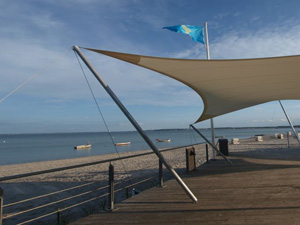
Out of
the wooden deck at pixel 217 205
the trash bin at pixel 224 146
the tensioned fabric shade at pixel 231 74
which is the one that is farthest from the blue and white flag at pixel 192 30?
the wooden deck at pixel 217 205

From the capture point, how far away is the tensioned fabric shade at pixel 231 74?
12.7 feet

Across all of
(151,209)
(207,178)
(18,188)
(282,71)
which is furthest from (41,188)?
(282,71)

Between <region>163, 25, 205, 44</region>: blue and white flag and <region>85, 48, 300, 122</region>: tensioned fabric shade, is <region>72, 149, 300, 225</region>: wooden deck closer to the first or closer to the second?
<region>85, 48, 300, 122</region>: tensioned fabric shade

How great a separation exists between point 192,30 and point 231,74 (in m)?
5.63

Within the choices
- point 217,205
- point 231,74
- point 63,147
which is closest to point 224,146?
point 231,74

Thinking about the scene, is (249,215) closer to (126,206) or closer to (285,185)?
(126,206)

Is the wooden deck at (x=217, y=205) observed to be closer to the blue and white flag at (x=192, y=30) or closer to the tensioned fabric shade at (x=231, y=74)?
the tensioned fabric shade at (x=231, y=74)

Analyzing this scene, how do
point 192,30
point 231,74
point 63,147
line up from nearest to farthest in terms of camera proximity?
point 231,74, point 192,30, point 63,147

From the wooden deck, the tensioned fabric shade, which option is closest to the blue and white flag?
the tensioned fabric shade

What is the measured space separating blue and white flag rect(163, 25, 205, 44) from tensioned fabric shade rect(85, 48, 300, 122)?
11.7 feet

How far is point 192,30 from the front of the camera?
31.3 ft

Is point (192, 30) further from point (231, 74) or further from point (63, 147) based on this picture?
point (63, 147)

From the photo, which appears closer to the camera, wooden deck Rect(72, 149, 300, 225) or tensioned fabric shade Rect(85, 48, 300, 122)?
wooden deck Rect(72, 149, 300, 225)

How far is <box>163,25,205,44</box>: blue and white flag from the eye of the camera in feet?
28.9
